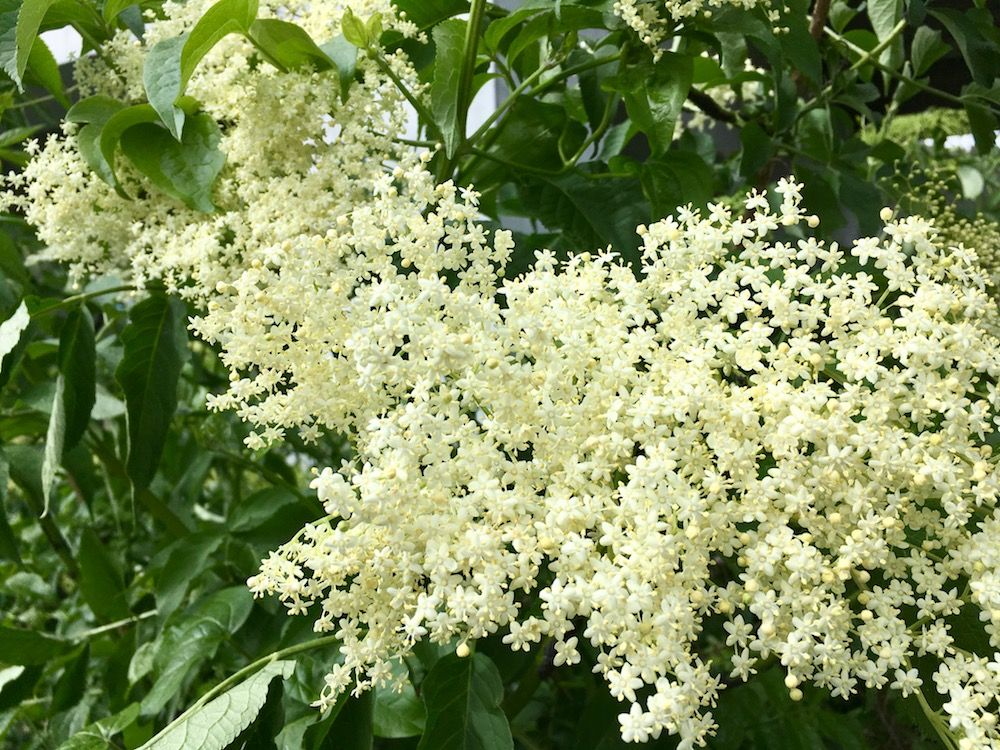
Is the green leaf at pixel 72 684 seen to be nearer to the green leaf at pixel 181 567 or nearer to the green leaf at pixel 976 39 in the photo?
the green leaf at pixel 181 567

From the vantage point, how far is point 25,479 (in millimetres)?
960

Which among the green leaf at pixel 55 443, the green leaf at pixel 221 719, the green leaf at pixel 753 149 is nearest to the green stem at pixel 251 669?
the green leaf at pixel 221 719

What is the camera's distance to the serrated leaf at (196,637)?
812 millimetres

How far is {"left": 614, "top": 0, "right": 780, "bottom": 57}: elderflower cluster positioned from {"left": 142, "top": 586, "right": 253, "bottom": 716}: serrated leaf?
23.3 inches

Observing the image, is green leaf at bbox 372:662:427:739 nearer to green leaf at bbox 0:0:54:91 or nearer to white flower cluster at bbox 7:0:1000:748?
white flower cluster at bbox 7:0:1000:748

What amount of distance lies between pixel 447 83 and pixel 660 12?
Result: 0.57ft

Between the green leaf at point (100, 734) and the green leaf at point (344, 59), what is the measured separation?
0.51 metres

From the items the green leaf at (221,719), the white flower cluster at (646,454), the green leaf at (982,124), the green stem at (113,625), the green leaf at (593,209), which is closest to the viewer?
the white flower cluster at (646,454)

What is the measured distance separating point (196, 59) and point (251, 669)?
15.8 inches

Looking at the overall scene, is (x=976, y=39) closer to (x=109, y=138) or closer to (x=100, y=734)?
(x=109, y=138)

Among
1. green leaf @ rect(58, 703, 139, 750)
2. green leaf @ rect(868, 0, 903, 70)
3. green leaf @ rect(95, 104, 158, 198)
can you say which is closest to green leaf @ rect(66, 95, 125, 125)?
green leaf @ rect(95, 104, 158, 198)

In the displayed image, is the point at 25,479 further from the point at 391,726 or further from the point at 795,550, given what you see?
the point at 795,550

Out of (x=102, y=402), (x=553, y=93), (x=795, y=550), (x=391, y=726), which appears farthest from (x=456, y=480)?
(x=102, y=402)

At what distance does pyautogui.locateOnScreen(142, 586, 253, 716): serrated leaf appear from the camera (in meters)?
0.81
